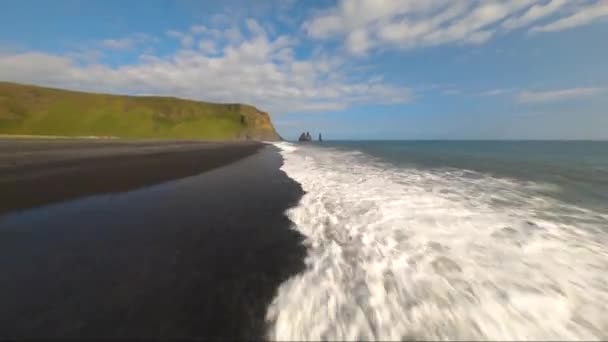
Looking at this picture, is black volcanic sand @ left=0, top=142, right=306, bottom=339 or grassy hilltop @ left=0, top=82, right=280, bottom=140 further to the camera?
grassy hilltop @ left=0, top=82, right=280, bottom=140

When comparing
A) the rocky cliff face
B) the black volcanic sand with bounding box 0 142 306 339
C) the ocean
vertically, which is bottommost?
the ocean

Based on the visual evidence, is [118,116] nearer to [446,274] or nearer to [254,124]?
[254,124]

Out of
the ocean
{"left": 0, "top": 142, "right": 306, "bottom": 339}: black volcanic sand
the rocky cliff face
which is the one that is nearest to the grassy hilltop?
the rocky cliff face

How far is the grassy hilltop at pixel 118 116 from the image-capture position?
250ft

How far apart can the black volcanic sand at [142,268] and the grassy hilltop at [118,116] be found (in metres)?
101

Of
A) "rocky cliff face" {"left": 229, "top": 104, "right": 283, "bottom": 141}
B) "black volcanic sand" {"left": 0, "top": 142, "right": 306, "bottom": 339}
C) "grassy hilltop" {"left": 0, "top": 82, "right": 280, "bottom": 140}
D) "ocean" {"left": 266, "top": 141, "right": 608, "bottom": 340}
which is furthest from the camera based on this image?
"rocky cliff face" {"left": 229, "top": 104, "right": 283, "bottom": 141}

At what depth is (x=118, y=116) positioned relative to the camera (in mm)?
90500

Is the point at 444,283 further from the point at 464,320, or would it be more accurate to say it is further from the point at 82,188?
the point at 82,188

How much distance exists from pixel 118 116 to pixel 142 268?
11236 cm

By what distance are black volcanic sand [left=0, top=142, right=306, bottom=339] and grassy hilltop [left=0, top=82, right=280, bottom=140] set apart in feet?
331

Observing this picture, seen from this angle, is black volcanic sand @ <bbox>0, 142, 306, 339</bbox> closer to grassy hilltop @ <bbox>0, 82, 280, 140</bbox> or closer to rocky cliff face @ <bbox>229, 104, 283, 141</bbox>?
grassy hilltop @ <bbox>0, 82, 280, 140</bbox>

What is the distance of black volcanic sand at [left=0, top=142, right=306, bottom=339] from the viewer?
2.66 meters

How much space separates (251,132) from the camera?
380 feet

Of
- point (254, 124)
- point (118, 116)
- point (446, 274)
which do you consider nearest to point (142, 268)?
point (446, 274)
